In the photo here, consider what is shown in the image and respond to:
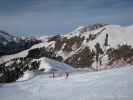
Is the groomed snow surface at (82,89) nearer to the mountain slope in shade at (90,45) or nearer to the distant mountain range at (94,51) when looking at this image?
the distant mountain range at (94,51)

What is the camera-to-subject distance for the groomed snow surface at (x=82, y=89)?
25328mm

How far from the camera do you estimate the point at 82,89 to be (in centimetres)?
2823

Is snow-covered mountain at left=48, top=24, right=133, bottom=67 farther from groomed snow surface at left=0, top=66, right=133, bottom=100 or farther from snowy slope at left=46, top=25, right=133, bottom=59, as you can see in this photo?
groomed snow surface at left=0, top=66, right=133, bottom=100

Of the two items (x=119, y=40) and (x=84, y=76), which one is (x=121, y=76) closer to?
(x=84, y=76)

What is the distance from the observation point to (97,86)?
2809cm

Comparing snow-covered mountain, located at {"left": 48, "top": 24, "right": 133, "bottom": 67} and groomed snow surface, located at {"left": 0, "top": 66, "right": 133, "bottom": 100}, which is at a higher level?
snow-covered mountain, located at {"left": 48, "top": 24, "right": 133, "bottom": 67}

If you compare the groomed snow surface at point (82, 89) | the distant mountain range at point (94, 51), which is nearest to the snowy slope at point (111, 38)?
the distant mountain range at point (94, 51)

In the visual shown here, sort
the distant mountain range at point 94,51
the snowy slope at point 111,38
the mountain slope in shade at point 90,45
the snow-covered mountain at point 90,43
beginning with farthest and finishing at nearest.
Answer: the snowy slope at point 111,38, the snow-covered mountain at point 90,43, the mountain slope in shade at point 90,45, the distant mountain range at point 94,51

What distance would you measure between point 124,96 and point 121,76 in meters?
5.86

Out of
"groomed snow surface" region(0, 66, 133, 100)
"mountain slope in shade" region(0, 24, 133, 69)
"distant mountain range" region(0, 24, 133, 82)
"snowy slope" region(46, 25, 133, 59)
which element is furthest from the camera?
"snowy slope" region(46, 25, 133, 59)

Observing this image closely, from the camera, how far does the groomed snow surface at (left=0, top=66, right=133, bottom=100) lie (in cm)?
2533

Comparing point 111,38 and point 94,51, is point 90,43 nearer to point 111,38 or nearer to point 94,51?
point 94,51

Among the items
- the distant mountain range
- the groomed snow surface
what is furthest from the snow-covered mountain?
the groomed snow surface

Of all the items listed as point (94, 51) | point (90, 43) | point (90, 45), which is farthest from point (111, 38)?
point (90, 43)
